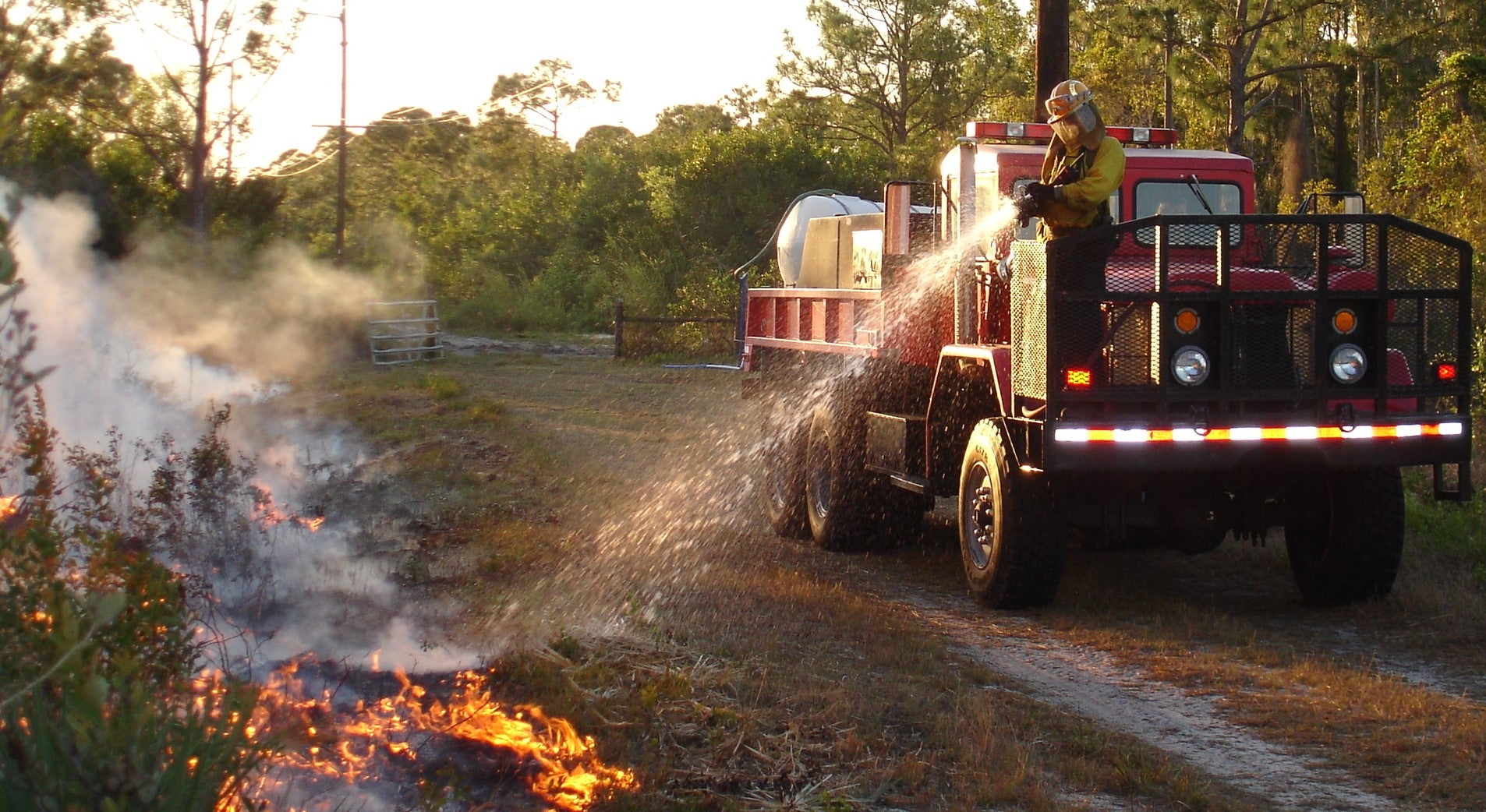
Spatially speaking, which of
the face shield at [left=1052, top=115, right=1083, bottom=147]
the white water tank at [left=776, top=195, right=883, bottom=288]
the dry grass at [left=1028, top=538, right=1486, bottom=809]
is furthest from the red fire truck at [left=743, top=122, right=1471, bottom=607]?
the white water tank at [left=776, top=195, right=883, bottom=288]

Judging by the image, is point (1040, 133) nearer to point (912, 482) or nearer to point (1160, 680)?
point (912, 482)

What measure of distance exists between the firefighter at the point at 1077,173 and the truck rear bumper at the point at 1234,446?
108 centimetres

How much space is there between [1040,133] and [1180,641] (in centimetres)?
362

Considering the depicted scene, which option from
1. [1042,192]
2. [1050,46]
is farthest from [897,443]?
[1050,46]

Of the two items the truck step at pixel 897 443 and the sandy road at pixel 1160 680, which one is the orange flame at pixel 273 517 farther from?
the truck step at pixel 897 443

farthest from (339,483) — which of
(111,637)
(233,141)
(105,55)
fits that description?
(233,141)

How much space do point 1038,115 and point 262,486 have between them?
7.17 m

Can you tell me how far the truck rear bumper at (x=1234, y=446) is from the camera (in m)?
7.11

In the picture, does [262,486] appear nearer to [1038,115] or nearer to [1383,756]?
[1038,115]

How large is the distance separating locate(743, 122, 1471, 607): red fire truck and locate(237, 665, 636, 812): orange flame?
3042 millimetres

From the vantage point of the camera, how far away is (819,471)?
1081 cm

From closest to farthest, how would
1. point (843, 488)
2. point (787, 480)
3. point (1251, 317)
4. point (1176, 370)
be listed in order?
1. point (1176, 370)
2. point (1251, 317)
3. point (843, 488)
4. point (787, 480)

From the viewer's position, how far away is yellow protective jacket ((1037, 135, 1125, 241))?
7.48 meters

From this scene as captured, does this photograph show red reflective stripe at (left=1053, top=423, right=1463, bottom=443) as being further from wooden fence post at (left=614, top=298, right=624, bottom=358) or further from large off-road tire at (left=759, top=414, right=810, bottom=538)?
wooden fence post at (left=614, top=298, right=624, bottom=358)
